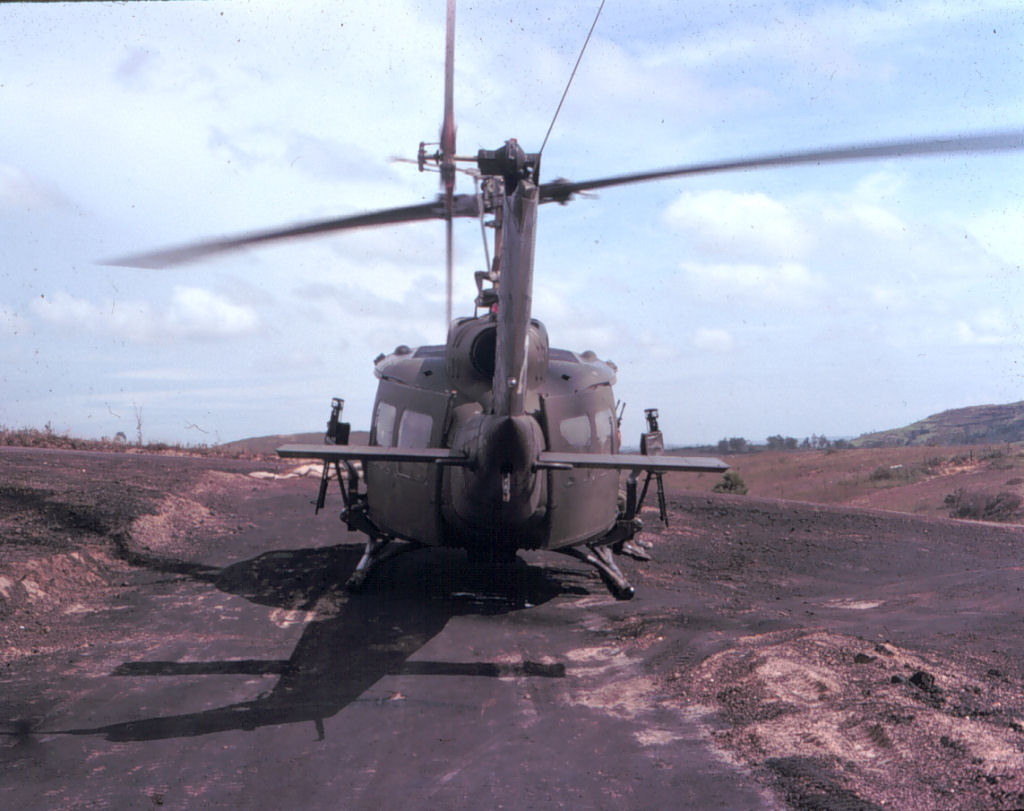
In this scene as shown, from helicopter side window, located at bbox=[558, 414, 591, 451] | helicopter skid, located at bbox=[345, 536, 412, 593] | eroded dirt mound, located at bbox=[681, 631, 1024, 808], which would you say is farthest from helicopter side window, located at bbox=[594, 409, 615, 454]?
eroded dirt mound, located at bbox=[681, 631, 1024, 808]

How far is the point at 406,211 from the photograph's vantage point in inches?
344

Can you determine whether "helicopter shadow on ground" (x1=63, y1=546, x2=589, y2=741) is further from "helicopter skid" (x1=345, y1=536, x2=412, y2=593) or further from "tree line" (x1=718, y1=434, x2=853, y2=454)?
"tree line" (x1=718, y1=434, x2=853, y2=454)

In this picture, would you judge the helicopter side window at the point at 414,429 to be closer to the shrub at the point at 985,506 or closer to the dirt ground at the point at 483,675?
the dirt ground at the point at 483,675

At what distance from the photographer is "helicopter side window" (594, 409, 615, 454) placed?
37.4 feet

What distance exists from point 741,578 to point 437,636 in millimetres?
6066

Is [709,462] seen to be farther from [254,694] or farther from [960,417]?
[960,417]

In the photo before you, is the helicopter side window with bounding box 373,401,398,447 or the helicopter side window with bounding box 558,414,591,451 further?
the helicopter side window with bounding box 373,401,398,447

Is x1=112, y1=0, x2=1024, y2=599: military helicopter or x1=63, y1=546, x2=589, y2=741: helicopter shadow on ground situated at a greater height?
x1=112, y1=0, x2=1024, y2=599: military helicopter

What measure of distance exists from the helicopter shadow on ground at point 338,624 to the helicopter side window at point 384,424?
2071mm

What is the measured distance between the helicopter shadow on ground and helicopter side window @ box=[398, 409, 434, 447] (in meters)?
2.08

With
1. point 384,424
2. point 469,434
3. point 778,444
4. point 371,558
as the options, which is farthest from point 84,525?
point 778,444

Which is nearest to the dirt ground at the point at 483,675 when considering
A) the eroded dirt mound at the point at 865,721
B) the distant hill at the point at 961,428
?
the eroded dirt mound at the point at 865,721

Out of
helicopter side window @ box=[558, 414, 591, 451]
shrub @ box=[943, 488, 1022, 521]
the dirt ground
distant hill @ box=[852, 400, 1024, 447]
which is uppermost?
distant hill @ box=[852, 400, 1024, 447]

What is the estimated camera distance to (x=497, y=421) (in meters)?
7.89
